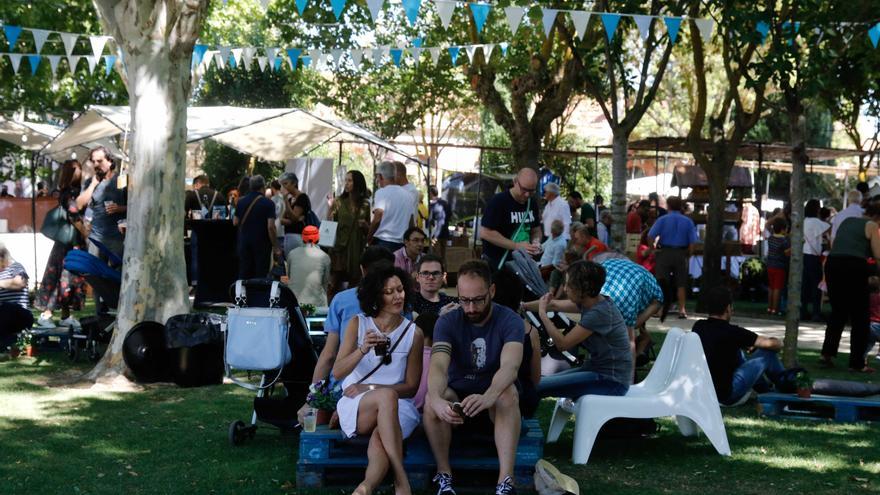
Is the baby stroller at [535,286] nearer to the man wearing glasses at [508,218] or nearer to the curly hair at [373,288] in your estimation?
the man wearing glasses at [508,218]

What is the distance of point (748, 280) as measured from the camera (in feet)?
69.5

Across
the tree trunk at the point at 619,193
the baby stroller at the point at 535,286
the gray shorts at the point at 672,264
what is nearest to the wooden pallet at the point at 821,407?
the baby stroller at the point at 535,286

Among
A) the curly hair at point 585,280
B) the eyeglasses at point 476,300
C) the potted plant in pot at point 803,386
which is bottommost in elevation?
the potted plant in pot at point 803,386

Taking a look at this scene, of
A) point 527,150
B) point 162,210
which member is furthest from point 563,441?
point 527,150

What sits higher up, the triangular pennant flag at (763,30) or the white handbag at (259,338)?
the triangular pennant flag at (763,30)

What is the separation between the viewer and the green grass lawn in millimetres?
6492

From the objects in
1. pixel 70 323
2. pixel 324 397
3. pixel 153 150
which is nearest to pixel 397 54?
pixel 70 323

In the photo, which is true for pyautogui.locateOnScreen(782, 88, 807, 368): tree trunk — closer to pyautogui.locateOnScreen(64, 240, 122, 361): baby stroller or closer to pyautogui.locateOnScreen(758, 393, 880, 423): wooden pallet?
pyautogui.locateOnScreen(758, 393, 880, 423): wooden pallet

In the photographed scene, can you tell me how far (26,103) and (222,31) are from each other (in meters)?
9.10

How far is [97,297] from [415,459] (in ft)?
20.4

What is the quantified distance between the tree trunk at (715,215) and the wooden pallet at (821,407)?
1033cm

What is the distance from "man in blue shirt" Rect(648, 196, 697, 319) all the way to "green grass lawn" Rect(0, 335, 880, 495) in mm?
7674

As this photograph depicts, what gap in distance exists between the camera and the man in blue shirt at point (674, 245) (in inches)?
655

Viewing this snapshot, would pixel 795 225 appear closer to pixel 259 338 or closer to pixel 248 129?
pixel 259 338
